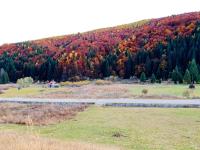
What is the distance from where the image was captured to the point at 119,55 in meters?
103

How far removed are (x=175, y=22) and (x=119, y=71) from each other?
3612cm

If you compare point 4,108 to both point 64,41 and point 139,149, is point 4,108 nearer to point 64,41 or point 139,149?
point 139,149

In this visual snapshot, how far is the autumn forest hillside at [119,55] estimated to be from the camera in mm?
87625

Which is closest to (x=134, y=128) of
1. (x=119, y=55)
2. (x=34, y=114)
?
(x=34, y=114)

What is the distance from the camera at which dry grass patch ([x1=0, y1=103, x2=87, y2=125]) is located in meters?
21.3

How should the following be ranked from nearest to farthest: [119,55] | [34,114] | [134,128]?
[134,128]
[34,114]
[119,55]

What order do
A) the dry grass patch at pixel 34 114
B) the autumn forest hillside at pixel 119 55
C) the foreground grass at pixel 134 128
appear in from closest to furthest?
the foreground grass at pixel 134 128, the dry grass patch at pixel 34 114, the autumn forest hillside at pixel 119 55

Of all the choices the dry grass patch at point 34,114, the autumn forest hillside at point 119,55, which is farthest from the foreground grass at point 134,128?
the autumn forest hillside at point 119,55

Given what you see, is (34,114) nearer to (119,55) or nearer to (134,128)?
(134,128)

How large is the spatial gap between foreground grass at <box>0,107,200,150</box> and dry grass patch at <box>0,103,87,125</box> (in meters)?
0.93

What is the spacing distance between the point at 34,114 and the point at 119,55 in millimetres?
79979

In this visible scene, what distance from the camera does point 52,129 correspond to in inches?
728

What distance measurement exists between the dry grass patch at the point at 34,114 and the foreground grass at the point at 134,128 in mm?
934

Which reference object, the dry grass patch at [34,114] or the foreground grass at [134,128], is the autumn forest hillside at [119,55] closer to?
the dry grass patch at [34,114]
